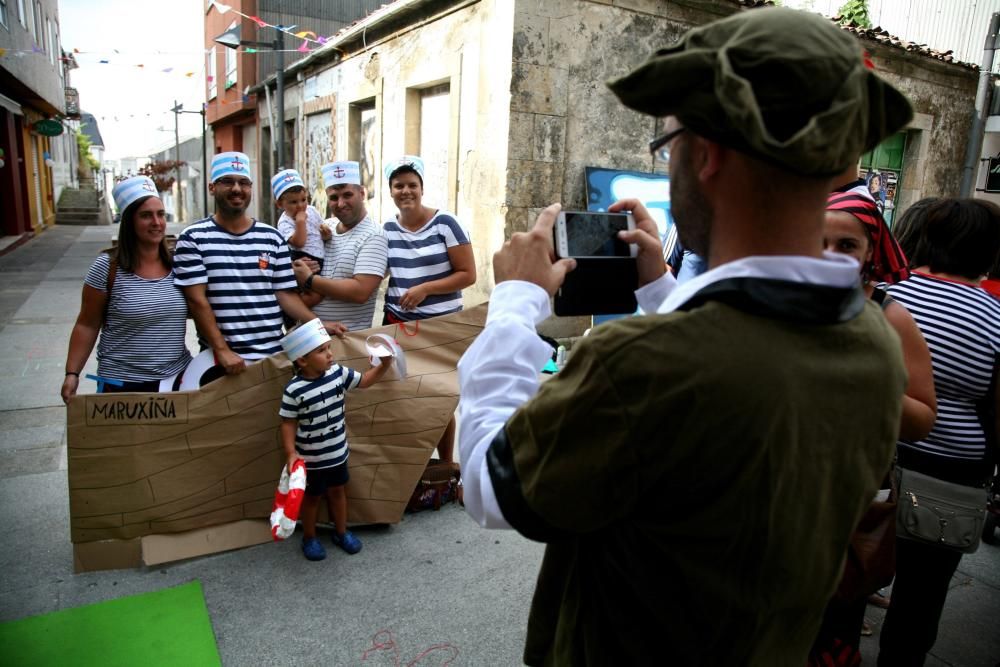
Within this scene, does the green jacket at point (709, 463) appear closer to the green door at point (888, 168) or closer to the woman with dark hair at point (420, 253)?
the woman with dark hair at point (420, 253)

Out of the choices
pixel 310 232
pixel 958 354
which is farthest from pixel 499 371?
pixel 310 232

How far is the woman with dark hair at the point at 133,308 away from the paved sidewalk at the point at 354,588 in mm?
890

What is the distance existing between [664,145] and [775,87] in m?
0.22

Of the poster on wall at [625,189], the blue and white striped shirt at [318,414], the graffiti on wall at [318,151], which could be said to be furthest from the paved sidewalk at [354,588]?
the graffiti on wall at [318,151]

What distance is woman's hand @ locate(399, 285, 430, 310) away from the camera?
12.0 ft

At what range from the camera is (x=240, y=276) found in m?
3.25

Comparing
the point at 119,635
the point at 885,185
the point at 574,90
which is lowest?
the point at 119,635

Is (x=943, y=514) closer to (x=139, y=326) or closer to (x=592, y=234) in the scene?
(x=592, y=234)

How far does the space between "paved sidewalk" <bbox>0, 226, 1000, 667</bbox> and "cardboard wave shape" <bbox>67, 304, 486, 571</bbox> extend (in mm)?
145

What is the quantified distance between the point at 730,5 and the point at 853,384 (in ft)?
26.8

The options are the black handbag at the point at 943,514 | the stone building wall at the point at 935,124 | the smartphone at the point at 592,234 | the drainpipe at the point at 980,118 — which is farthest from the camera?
the stone building wall at the point at 935,124

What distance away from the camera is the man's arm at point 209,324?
3137 mm

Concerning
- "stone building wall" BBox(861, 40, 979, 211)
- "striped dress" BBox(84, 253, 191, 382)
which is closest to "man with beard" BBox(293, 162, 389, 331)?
"striped dress" BBox(84, 253, 191, 382)

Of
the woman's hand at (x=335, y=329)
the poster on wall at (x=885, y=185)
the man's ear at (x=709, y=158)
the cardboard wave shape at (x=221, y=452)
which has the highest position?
the poster on wall at (x=885, y=185)
